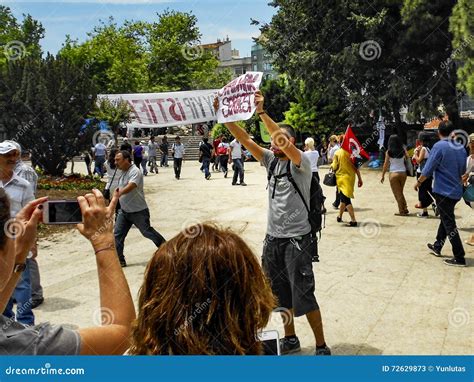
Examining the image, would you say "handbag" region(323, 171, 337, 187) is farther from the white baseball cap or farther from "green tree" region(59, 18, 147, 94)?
"green tree" region(59, 18, 147, 94)

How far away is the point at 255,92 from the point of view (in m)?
4.57

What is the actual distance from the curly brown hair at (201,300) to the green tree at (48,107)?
16227mm

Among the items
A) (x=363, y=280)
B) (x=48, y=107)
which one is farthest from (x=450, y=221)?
(x=48, y=107)

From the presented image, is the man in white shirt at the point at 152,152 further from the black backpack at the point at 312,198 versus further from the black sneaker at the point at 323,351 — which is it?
the black sneaker at the point at 323,351

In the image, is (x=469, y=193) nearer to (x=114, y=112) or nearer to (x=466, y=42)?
(x=466, y=42)

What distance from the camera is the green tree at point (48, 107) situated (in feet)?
55.6

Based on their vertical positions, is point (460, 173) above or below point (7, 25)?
below

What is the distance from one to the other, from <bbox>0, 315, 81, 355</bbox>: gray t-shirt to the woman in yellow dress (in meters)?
8.79

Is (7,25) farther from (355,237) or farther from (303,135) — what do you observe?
(355,237)

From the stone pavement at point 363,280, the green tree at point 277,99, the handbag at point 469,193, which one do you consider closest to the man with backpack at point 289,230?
the stone pavement at point 363,280

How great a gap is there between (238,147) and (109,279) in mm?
16127

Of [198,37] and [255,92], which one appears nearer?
[255,92]

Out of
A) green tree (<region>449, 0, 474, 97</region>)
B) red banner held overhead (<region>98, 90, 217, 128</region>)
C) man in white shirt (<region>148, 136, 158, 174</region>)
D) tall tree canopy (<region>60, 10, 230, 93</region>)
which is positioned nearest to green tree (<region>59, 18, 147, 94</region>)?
tall tree canopy (<region>60, 10, 230, 93</region>)
